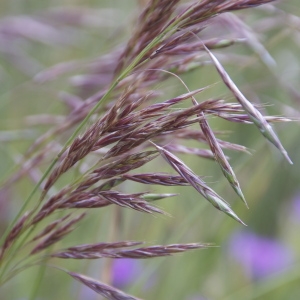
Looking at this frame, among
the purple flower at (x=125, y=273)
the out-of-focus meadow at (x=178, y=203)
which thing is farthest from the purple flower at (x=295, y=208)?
the purple flower at (x=125, y=273)

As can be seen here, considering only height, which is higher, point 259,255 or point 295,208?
point 295,208

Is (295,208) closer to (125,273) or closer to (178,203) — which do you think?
(178,203)

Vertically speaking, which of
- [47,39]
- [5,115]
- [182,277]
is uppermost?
[47,39]

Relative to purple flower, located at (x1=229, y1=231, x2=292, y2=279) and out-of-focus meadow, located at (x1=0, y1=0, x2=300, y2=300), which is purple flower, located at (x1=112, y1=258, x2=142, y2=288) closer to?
out-of-focus meadow, located at (x1=0, y1=0, x2=300, y2=300)

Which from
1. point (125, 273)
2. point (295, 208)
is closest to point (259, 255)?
point (295, 208)

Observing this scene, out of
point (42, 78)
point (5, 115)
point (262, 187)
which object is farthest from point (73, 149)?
point (5, 115)

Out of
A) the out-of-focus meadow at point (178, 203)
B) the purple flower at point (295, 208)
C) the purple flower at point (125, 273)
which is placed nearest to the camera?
the out-of-focus meadow at point (178, 203)

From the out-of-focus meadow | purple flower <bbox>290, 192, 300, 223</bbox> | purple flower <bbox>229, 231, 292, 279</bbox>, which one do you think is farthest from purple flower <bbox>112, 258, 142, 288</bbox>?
purple flower <bbox>290, 192, 300, 223</bbox>

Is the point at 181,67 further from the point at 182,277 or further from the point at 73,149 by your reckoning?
the point at 182,277

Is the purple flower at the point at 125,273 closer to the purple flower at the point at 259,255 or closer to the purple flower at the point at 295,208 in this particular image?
the purple flower at the point at 259,255
